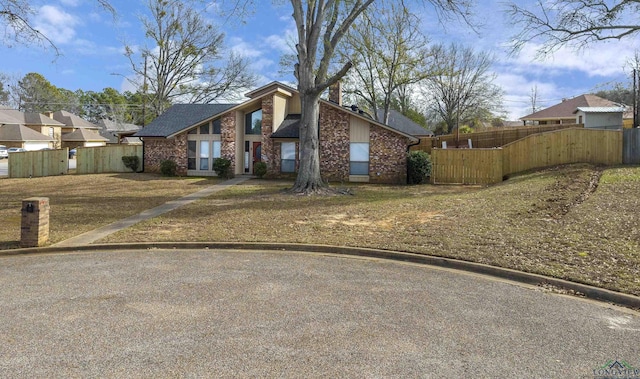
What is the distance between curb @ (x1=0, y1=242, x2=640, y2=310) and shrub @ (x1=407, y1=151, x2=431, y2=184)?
15297mm

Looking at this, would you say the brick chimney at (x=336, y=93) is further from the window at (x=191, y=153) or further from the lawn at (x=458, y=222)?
the lawn at (x=458, y=222)

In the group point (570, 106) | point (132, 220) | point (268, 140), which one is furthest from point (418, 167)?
point (570, 106)

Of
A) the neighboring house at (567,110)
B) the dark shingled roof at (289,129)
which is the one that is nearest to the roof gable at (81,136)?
the dark shingled roof at (289,129)

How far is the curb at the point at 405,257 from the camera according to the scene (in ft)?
19.7

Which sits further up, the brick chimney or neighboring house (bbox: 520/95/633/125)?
neighboring house (bbox: 520/95/633/125)

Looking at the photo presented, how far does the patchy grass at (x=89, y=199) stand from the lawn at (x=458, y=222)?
3.1 inches

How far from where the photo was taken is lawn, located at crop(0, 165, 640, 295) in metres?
7.73

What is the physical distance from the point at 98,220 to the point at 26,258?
12.1 feet

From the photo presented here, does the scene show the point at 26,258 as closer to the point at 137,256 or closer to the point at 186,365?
the point at 137,256

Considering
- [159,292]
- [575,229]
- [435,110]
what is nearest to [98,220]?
[159,292]

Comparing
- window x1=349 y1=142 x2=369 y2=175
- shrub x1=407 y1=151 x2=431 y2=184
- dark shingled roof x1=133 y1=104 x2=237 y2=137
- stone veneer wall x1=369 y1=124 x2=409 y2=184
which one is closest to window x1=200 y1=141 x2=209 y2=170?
dark shingled roof x1=133 y1=104 x2=237 y2=137

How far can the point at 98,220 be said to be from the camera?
12.1 m

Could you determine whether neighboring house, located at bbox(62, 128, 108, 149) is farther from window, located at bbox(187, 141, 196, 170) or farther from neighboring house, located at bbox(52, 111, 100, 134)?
window, located at bbox(187, 141, 196, 170)

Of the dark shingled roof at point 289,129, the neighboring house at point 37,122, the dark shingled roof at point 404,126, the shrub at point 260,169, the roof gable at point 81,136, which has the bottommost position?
the shrub at point 260,169
